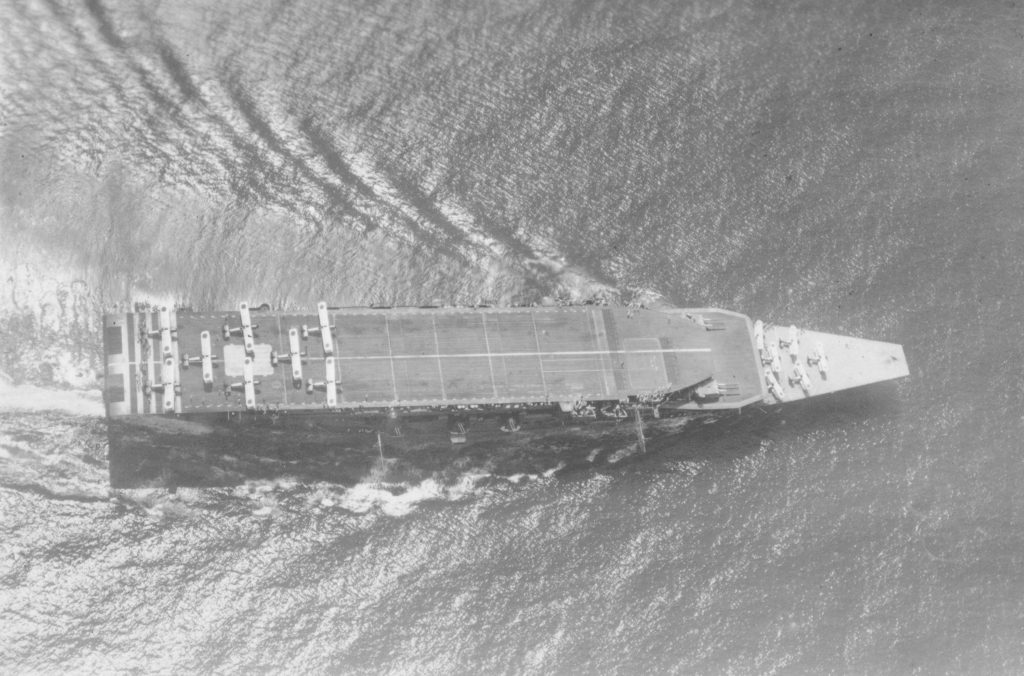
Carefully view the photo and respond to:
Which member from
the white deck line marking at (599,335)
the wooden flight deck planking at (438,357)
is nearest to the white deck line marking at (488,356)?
the wooden flight deck planking at (438,357)

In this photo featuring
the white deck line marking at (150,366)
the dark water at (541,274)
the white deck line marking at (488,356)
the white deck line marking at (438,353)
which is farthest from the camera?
the white deck line marking at (488,356)

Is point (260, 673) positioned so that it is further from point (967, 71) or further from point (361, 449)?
point (967, 71)

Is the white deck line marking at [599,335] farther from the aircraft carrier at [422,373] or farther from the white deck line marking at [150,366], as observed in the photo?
the white deck line marking at [150,366]

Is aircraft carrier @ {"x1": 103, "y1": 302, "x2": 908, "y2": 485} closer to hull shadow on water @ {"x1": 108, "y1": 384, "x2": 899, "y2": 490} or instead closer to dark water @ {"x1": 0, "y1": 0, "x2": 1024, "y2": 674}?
hull shadow on water @ {"x1": 108, "y1": 384, "x2": 899, "y2": 490}

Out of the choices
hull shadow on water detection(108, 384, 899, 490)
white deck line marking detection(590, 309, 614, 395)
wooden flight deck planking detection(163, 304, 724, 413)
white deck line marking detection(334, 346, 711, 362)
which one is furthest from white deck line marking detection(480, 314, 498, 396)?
white deck line marking detection(590, 309, 614, 395)

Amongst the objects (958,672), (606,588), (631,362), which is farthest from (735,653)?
(631,362)
